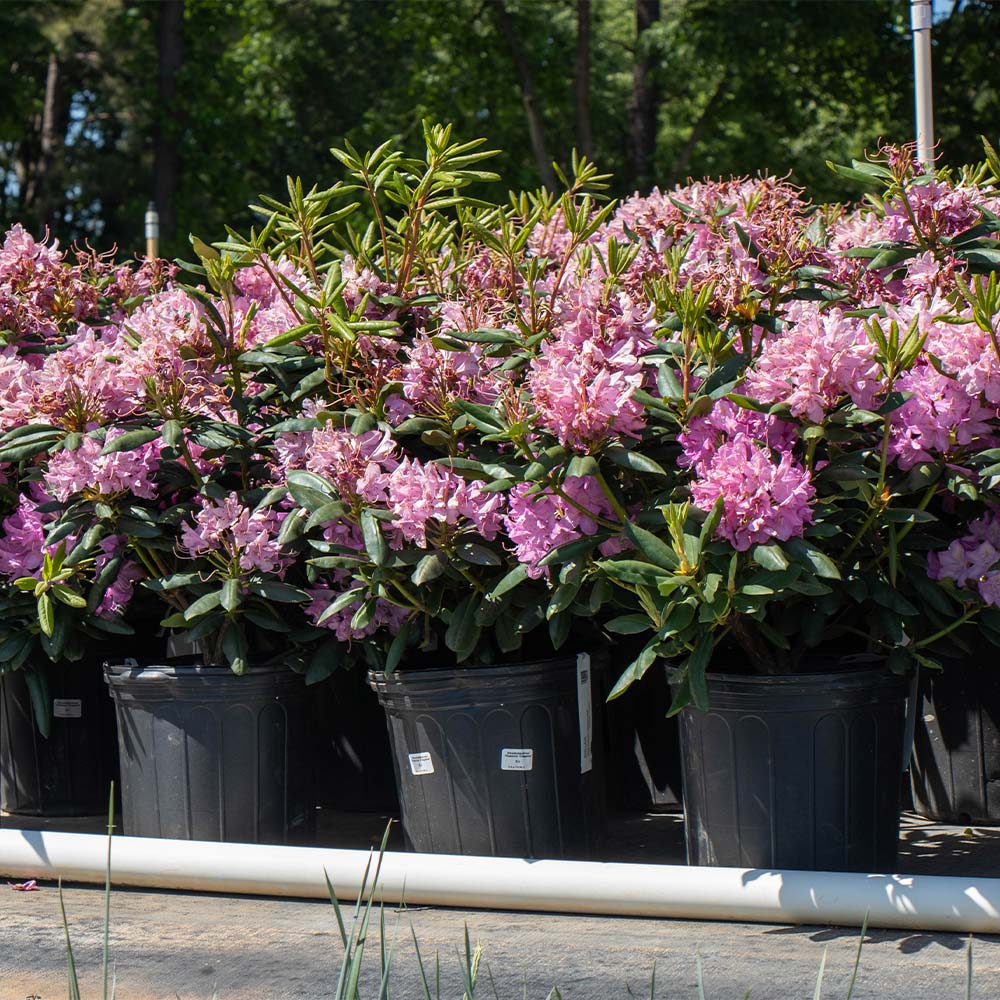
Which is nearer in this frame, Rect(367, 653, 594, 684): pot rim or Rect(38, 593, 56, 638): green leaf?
Rect(367, 653, 594, 684): pot rim

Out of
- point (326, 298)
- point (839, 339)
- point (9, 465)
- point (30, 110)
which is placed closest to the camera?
point (839, 339)

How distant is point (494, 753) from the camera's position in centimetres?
316

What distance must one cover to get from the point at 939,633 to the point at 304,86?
19.3m

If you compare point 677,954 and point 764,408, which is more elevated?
point 764,408

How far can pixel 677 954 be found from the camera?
2.73 m

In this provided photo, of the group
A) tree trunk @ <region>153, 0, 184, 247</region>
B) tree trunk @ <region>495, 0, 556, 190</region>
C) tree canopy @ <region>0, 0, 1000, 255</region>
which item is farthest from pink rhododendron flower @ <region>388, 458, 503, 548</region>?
tree trunk @ <region>153, 0, 184, 247</region>

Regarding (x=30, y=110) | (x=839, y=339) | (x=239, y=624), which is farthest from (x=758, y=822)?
(x=30, y=110)

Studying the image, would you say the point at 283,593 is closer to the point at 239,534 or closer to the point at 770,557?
the point at 239,534

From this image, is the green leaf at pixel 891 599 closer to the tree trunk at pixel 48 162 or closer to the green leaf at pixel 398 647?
the green leaf at pixel 398 647

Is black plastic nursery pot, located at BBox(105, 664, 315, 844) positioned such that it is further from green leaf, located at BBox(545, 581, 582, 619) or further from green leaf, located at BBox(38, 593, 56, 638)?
green leaf, located at BBox(545, 581, 582, 619)

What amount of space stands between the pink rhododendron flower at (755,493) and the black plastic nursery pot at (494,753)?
0.71 meters

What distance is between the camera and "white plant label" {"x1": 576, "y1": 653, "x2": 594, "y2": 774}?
10.6 ft

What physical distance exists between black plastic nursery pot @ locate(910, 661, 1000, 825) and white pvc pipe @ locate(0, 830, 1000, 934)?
82cm

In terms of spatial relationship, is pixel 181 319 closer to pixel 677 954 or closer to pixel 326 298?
pixel 326 298
